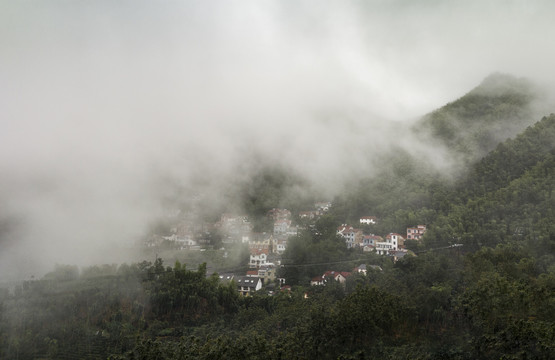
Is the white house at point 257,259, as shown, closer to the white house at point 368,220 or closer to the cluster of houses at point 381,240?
the cluster of houses at point 381,240

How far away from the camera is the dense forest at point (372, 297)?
12039mm

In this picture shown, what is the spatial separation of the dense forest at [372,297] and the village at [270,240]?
68cm

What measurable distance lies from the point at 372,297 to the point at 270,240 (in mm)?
13035

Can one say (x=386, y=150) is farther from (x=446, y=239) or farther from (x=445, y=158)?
(x=446, y=239)

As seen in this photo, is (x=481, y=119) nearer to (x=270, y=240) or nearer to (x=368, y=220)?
(x=368, y=220)

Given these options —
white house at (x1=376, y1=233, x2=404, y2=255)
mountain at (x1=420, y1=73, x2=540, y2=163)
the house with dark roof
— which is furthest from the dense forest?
mountain at (x1=420, y1=73, x2=540, y2=163)

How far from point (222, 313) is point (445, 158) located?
70.7 feet

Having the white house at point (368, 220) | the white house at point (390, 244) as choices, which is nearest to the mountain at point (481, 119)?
the white house at point (368, 220)

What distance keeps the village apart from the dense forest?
2.22 feet

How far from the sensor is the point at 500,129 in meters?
33.6

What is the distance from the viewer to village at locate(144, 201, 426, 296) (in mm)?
20703

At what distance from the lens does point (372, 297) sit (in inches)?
532

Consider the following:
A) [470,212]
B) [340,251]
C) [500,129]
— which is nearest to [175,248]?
[340,251]

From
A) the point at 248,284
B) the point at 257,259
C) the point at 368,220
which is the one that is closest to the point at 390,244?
the point at 368,220
